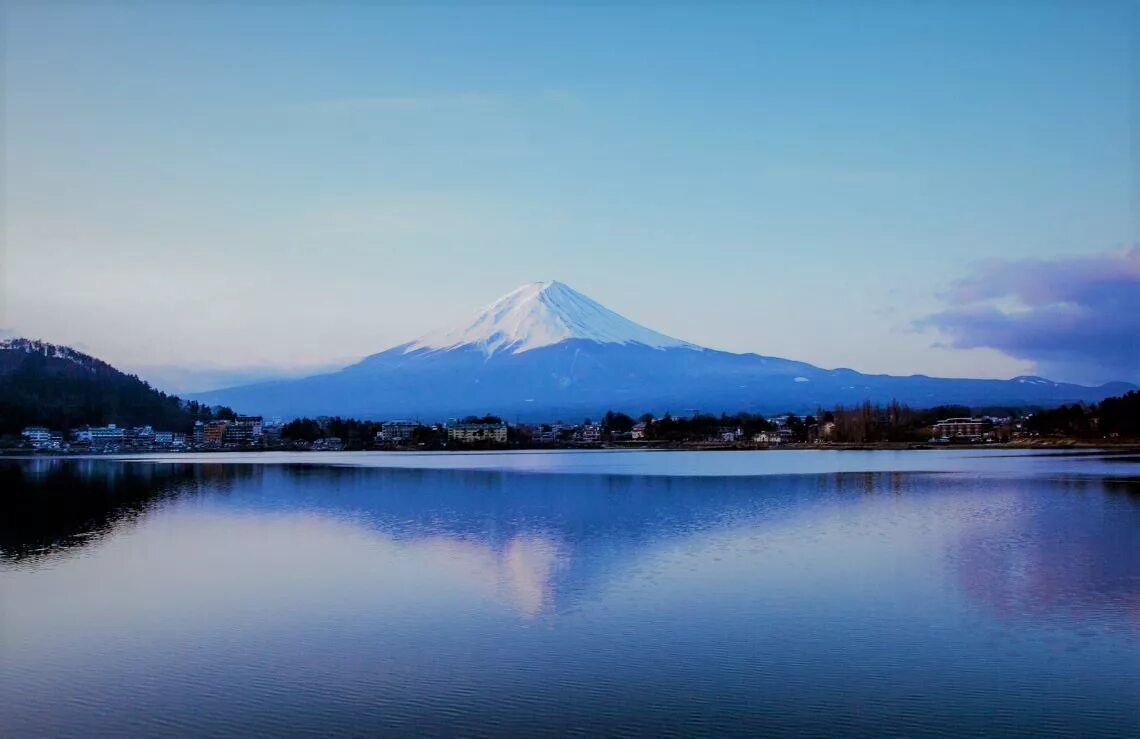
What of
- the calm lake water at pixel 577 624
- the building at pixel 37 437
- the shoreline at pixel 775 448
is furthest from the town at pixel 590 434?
the calm lake water at pixel 577 624

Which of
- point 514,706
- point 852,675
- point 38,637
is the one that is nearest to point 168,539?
point 38,637

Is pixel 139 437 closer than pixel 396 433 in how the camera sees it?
Yes

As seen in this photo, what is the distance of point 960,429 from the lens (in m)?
89.0

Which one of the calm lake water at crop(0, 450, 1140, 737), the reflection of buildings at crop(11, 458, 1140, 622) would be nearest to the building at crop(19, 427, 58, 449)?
the reflection of buildings at crop(11, 458, 1140, 622)

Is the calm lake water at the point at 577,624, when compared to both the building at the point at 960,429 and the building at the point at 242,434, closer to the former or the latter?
the building at the point at 960,429

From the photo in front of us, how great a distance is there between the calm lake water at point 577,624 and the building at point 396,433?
3086 inches

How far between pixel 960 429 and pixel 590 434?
123 ft

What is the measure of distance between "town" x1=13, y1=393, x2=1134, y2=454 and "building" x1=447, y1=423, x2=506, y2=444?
3.8 inches

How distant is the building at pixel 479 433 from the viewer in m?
94.4

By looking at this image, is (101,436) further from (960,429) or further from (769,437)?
(960,429)

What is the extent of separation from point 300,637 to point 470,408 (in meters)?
174

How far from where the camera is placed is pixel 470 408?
182 metres

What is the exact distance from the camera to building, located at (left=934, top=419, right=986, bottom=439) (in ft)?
281

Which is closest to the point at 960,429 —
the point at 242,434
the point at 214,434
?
the point at 242,434
